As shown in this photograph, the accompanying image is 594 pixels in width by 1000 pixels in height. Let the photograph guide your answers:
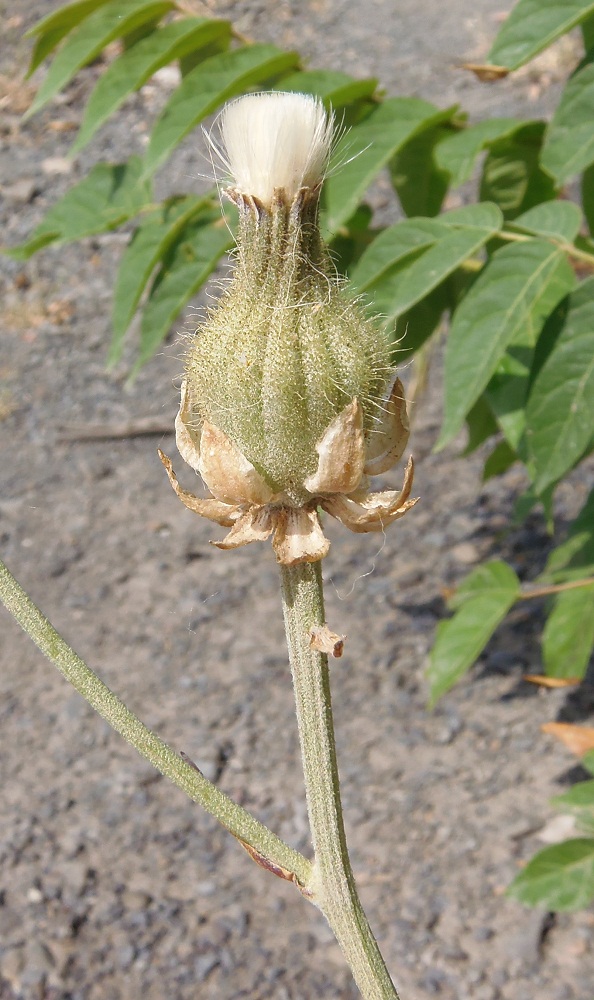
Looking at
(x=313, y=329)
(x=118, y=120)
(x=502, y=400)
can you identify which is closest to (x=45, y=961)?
(x=502, y=400)

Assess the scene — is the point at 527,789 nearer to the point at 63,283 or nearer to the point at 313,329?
the point at 313,329

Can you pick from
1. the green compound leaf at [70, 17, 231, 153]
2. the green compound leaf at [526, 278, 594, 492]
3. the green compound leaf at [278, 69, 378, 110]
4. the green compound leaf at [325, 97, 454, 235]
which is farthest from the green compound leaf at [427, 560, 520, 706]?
the green compound leaf at [70, 17, 231, 153]

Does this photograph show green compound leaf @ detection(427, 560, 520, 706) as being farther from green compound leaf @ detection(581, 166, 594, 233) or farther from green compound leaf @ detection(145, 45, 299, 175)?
green compound leaf @ detection(145, 45, 299, 175)

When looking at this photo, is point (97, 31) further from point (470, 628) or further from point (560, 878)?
point (560, 878)

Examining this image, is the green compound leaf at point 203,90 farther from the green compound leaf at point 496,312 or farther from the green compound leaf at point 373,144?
the green compound leaf at point 496,312

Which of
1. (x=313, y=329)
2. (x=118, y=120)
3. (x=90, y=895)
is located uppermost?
(x=313, y=329)

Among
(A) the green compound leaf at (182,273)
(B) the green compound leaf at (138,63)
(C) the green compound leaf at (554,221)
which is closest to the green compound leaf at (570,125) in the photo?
(C) the green compound leaf at (554,221)
